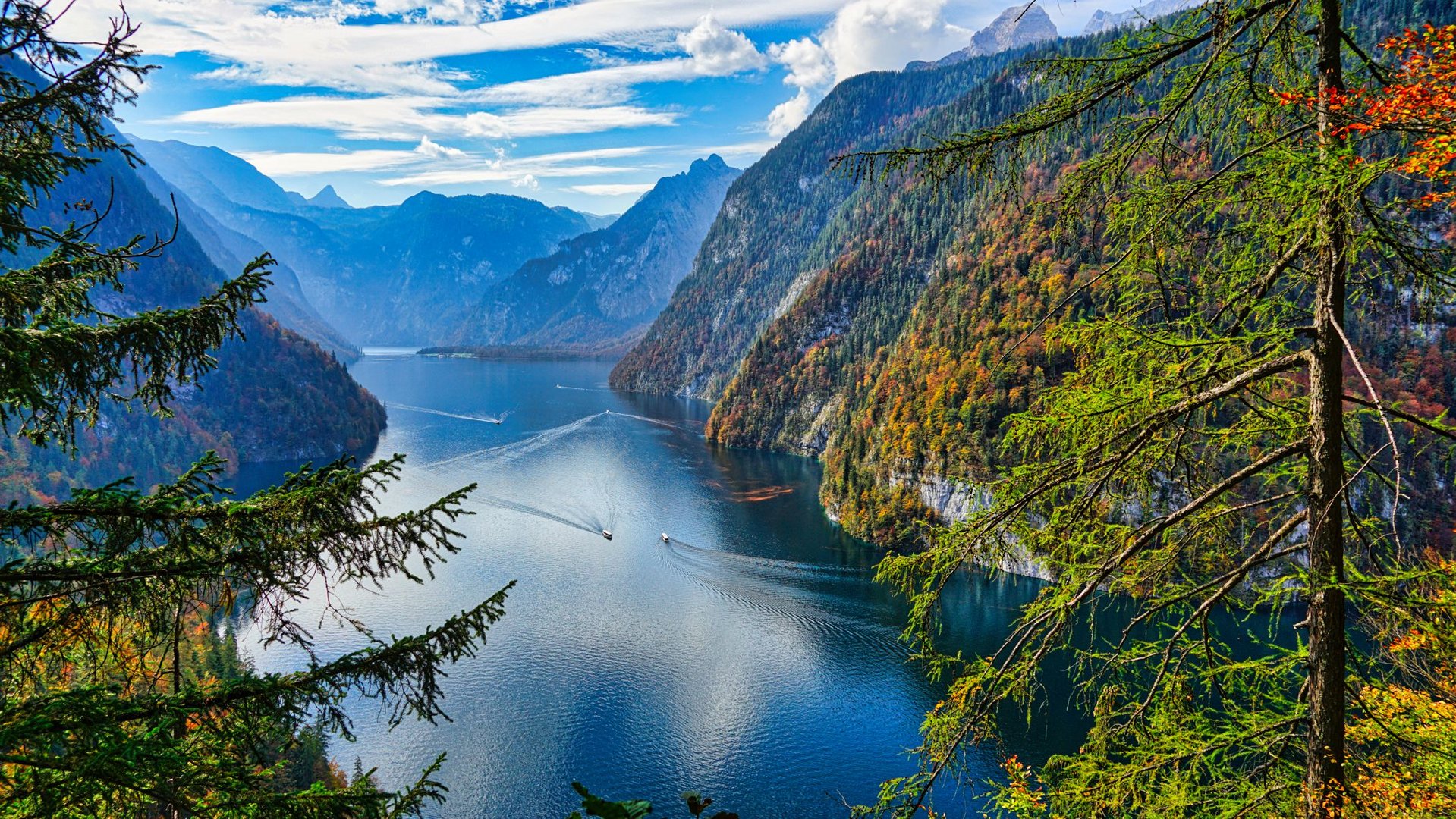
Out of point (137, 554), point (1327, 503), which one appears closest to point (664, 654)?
point (137, 554)

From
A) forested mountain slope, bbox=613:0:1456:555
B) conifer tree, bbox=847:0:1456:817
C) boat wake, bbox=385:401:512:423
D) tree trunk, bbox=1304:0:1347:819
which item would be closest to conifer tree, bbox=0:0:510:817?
conifer tree, bbox=847:0:1456:817

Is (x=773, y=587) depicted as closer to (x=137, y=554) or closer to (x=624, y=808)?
(x=137, y=554)

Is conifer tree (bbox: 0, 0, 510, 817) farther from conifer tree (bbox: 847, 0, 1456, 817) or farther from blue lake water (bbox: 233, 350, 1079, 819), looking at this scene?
blue lake water (bbox: 233, 350, 1079, 819)

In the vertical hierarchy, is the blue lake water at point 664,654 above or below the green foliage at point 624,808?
below

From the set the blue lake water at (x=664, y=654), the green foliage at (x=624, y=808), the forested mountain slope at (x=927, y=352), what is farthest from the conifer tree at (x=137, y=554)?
the forested mountain slope at (x=927, y=352)

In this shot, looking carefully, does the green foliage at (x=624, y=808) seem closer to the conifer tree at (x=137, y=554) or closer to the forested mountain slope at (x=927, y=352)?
the conifer tree at (x=137, y=554)

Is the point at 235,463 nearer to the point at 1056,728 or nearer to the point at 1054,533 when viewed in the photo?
the point at 1056,728
